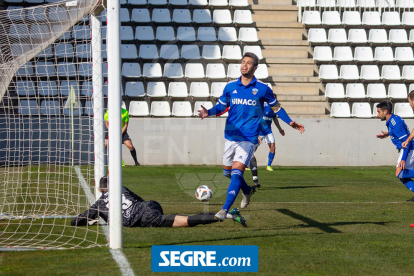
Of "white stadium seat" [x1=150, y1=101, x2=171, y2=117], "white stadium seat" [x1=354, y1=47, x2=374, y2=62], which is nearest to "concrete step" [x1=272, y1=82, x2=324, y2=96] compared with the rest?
"white stadium seat" [x1=354, y1=47, x2=374, y2=62]

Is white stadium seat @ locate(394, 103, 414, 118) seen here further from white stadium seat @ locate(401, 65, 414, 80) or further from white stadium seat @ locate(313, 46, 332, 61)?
white stadium seat @ locate(313, 46, 332, 61)

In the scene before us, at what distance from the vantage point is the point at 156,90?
741 inches

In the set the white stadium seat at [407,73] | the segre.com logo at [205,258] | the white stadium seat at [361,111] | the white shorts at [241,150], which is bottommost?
the segre.com logo at [205,258]

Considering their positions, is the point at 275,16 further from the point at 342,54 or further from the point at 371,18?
the point at 371,18

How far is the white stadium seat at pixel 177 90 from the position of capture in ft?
61.8

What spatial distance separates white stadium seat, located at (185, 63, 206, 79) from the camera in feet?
63.1

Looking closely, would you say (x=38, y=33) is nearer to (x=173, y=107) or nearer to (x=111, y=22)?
(x=111, y=22)

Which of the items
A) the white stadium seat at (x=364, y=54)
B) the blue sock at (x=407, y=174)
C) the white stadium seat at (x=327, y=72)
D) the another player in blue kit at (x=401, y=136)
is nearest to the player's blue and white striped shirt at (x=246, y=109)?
the another player in blue kit at (x=401, y=136)

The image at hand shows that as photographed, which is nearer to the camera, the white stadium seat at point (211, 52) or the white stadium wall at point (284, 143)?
the white stadium wall at point (284, 143)

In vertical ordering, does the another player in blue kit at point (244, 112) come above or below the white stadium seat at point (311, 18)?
below

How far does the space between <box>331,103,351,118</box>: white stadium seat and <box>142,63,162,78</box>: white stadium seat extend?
21.6 ft

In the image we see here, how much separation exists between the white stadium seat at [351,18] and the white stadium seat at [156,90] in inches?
324

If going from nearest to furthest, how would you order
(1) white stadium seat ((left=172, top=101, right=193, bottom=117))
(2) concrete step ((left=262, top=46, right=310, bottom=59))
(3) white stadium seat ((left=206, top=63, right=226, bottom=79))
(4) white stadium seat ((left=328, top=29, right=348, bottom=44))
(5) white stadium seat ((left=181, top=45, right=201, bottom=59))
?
(1) white stadium seat ((left=172, top=101, right=193, bottom=117)), (3) white stadium seat ((left=206, top=63, right=226, bottom=79)), (5) white stadium seat ((left=181, top=45, right=201, bottom=59)), (4) white stadium seat ((left=328, top=29, right=348, bottom=44)), (2) concrete step ((left=262, top=46, right=310, bottom=59))

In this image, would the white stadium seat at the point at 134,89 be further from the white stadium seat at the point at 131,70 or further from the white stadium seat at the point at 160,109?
the white stadium seat at the point at 160,109
